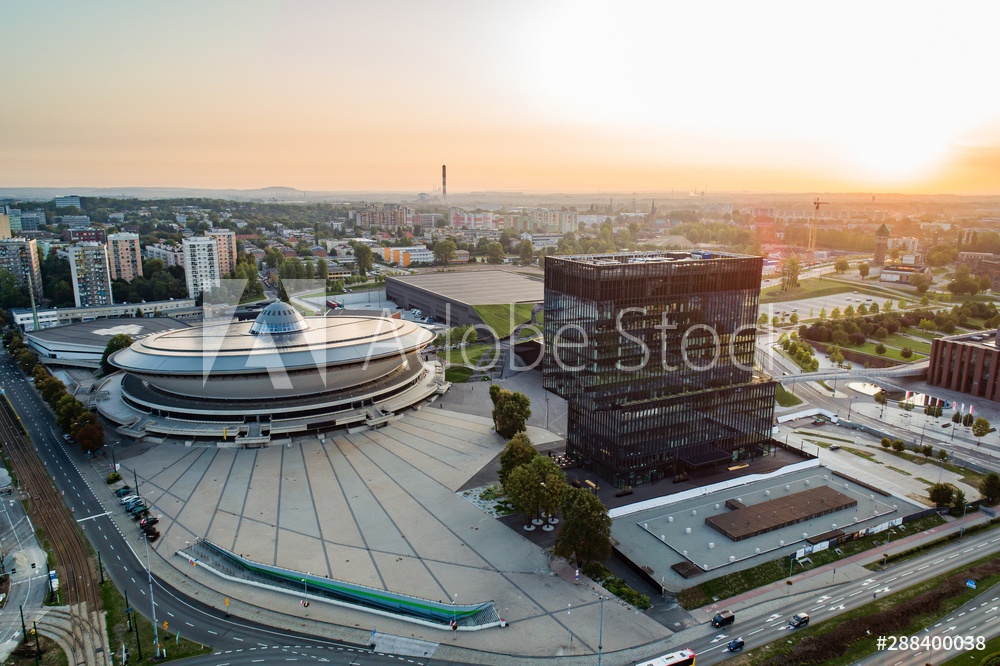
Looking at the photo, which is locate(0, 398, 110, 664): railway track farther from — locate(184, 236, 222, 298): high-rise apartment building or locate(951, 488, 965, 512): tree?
locate(184, 236, 222, 298): high-rise apartment building

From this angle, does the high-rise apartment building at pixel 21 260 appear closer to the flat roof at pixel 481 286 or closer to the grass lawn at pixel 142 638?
the flat roof at pixel 481 286

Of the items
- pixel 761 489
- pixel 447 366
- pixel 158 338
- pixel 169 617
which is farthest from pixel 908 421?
pixel 158 338

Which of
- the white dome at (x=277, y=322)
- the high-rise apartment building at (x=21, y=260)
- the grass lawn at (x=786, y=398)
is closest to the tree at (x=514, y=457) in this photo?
the white dome at (x=277, y=322)

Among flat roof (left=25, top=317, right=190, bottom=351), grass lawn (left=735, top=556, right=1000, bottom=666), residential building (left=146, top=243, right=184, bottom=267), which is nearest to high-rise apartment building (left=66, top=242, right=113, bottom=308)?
flat roof (left=25, top=317, right=190, bottom=351)

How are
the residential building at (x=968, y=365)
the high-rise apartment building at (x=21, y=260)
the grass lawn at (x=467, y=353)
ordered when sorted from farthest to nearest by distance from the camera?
the high-rise apartment building at (x=21, y=260), the grass lawn at (x=467, y=353), the residential building at (x=968, y=365)

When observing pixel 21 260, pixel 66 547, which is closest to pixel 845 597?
pixel 66 547

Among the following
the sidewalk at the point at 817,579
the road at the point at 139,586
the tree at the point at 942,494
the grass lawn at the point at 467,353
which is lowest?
the sidewalk at the point at 817,579

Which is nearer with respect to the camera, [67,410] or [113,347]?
[67,410]

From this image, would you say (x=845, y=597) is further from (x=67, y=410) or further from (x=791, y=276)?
(x=791, y=276)
